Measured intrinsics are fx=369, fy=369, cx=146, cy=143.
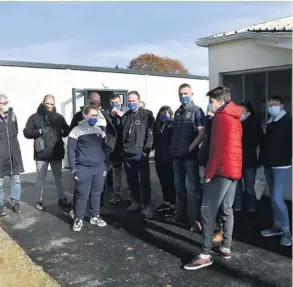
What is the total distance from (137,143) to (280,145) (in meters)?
2.11

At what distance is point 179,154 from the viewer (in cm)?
499

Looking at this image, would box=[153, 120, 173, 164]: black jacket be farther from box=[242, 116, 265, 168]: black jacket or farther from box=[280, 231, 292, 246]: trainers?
box=[280, 231, 292, 246]: trainers

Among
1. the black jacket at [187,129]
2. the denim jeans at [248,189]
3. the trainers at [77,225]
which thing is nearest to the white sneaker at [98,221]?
the trainers at [77,225]

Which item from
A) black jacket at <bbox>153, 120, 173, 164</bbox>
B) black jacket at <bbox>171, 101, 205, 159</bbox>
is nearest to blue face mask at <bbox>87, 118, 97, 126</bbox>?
black jacket at <bbox>153, 120, 173, 164</bbox>

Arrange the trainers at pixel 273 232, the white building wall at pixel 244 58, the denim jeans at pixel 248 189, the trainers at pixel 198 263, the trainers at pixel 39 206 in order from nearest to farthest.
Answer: the trainers at pixel 198 263 < the trainers at pixel 273 232 < the denim jeans at pixel 248 189 < the trainers at pixel 39 206 < the white building wall at pixel 244 58

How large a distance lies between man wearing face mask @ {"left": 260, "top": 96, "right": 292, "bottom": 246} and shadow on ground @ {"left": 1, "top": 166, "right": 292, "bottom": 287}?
1.03 ft

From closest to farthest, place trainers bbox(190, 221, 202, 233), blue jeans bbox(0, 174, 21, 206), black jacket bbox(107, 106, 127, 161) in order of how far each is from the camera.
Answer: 1. trainers bbox(190, 221, 202, 233)
2. black jacket bbox(107, 106, 127, 161)
3. blue jeans bbox(0, 174, 21, 206)

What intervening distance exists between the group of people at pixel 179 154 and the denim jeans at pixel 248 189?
0.02 metres

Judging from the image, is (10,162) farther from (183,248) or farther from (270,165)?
(270,165)

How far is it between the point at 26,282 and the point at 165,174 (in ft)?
9.94

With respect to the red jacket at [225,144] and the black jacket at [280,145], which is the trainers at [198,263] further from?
the black jacket at [280,145]

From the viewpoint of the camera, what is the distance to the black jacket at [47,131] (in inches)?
243

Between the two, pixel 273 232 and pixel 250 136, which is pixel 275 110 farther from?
pixel 273 232

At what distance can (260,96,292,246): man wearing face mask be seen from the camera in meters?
4.55
